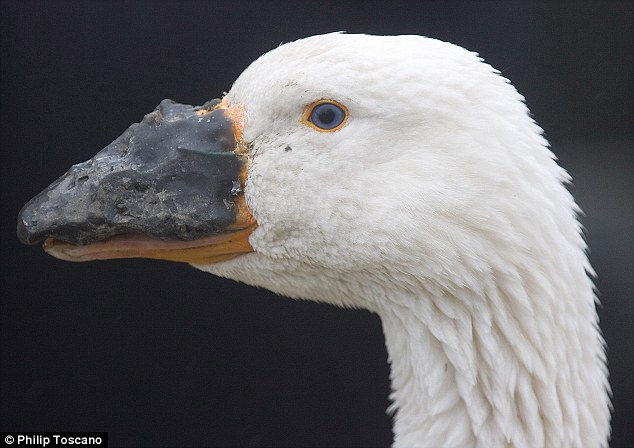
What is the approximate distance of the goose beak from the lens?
2.45 m

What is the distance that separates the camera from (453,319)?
245 cm

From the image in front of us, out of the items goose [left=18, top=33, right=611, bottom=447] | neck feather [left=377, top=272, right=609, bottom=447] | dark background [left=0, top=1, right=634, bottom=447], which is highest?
dark background [left=0, top=1, right=634, bottom=447]

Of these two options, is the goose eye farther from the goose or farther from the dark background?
the dark background

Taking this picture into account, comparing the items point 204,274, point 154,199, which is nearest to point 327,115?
point 154,199

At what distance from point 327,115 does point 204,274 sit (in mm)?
2614

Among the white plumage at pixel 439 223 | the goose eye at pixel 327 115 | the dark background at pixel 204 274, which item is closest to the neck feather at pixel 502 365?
the white plumage at pixel 439 223

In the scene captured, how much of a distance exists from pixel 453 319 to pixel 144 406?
3.03 m

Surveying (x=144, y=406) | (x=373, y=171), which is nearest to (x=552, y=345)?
(x=373, y=171)

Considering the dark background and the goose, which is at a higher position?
the dark background

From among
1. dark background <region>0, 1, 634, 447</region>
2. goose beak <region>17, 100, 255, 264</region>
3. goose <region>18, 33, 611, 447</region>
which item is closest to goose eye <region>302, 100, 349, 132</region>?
goose <region>18, 33, 611, 447</region>

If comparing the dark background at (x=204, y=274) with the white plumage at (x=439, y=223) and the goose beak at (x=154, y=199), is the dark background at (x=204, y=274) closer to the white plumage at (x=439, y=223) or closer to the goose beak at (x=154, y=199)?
the white plumage at (x=439, y=223)

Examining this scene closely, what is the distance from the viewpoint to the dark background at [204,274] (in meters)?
4.47

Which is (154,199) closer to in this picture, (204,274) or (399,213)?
(399,213)

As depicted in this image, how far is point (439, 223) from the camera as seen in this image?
2.32 metres
